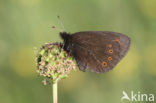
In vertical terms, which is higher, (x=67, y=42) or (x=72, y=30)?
(x=72, y=30)

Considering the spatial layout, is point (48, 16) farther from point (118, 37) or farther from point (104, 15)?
point (118, 37)

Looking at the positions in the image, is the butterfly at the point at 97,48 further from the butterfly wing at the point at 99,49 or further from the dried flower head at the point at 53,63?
the dried flower head at the point at 53,63

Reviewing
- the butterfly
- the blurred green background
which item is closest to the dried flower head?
the butterfly

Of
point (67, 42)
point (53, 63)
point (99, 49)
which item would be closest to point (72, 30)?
point (99, 49)

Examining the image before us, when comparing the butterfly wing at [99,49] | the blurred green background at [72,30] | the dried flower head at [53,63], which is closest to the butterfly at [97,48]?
the butterfly wing at [99,49]

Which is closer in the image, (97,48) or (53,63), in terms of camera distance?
(53,63)

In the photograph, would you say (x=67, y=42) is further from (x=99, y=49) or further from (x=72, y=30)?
(x=72, y=30)
